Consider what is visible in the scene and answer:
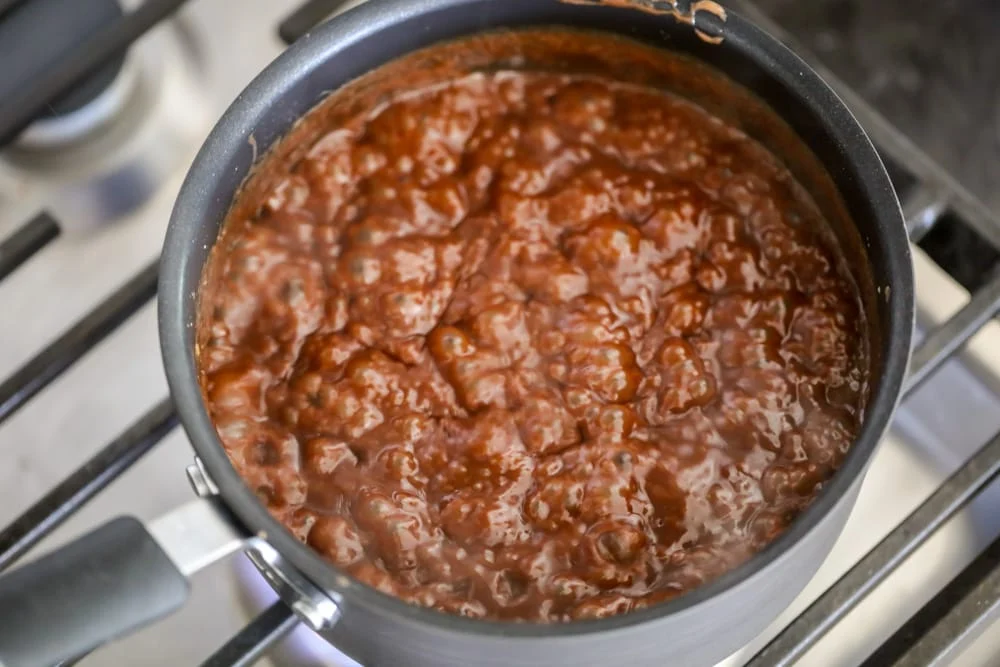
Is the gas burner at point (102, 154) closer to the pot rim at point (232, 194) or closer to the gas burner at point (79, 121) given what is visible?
the gas burner at point (79, 121)

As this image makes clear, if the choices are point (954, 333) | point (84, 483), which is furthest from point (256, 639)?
point (954, 333)

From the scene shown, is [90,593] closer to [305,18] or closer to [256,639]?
[256,639]

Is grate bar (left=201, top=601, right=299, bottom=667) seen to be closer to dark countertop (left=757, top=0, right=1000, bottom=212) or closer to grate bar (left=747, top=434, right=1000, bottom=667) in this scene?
grate bar (left=747, top=434, right=1000, bottom=667)

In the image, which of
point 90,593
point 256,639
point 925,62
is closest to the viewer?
point 90,593

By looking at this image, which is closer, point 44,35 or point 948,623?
point 948,623

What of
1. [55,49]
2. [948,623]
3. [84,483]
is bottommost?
[84,483]

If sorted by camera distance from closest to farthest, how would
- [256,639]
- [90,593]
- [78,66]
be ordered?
[90,593], [256,639], [78,66]

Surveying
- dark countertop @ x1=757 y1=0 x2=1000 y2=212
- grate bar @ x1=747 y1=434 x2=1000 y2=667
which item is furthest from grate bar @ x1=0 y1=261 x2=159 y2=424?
dark countertop @ x1=757 y1=0 x2=1000 y2=212
